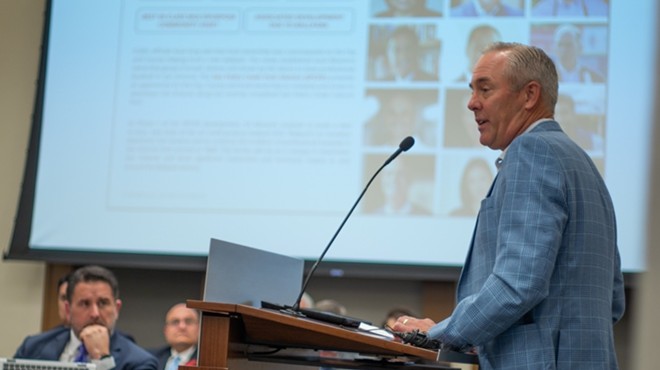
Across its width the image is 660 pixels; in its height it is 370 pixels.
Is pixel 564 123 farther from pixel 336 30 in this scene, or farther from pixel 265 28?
pixel 265 28

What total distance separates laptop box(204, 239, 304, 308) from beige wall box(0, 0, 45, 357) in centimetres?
346

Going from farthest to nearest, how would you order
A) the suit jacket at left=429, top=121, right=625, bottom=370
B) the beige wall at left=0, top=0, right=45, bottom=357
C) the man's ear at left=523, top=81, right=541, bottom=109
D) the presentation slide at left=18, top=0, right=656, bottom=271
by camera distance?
the beige wall at left=0, top=0, right=45, bottom=357 → the presentation slide at left=18, top=0, right=656, bottom=271 → the man's ear at left=523, top=81, right=541, bottom=109 → the suit jacket at left=429, top=121, right=625, bottom=370

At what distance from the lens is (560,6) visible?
4762mm

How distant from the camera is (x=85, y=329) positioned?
3820 mm

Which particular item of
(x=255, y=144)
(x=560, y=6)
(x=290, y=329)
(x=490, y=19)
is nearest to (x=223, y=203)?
(x=255, y=144)

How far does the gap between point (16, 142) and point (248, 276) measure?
3825mm

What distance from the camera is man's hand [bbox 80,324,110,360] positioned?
12.2 feet

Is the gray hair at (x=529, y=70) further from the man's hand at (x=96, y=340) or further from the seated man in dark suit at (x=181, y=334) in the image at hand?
the seated man in dark suit at (x=181, y=334)

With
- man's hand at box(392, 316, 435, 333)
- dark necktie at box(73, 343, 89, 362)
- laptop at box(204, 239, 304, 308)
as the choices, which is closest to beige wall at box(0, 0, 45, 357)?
dark necktie at box(73, 343, 89, 362)

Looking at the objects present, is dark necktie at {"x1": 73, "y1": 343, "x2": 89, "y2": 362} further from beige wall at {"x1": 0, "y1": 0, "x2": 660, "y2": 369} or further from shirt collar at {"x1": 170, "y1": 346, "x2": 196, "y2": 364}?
beige wall at {"x1": 0, "y1": 0, "x2": 660, "y2": 369}

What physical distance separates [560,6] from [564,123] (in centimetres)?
61

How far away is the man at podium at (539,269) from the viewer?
174 cm

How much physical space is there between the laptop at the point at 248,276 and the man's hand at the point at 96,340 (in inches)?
65.5

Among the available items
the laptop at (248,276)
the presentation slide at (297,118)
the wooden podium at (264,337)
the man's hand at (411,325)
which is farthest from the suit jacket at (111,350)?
the man's hand at (411,325)
